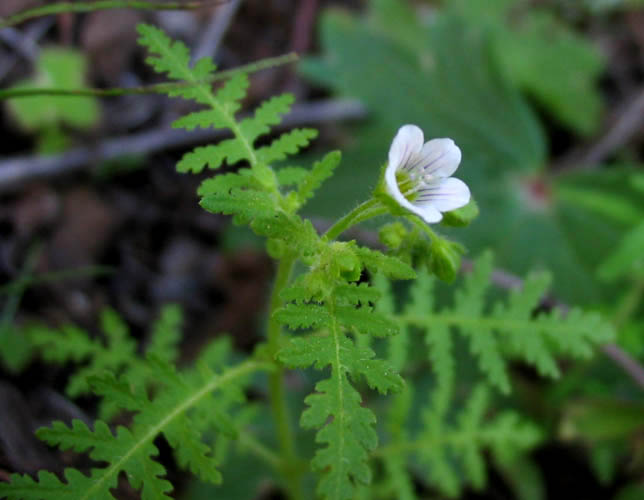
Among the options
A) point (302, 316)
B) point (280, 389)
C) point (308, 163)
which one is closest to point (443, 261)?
point (302, 316)

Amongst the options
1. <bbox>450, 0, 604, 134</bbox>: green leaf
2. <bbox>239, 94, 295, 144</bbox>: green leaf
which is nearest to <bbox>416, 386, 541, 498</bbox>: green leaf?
<bbox>239, 94, 295, 144</bbox>: green leaf

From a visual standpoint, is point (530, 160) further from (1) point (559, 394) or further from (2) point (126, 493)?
(2) point (126, 493)

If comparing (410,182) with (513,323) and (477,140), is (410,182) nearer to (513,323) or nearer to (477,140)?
(513,323)

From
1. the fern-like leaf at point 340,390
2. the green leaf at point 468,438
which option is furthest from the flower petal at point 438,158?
the green leaf at point 468,438

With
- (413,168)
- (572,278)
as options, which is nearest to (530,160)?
(572,278)

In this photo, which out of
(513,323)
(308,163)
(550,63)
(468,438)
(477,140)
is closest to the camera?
(513,323)

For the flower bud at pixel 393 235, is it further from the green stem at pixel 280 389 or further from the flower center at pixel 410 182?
the green stem at pixel 280 389

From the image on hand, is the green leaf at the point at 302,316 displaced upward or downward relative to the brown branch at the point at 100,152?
downward
